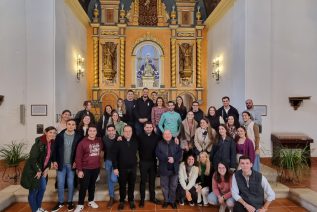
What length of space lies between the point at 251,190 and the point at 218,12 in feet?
24.4

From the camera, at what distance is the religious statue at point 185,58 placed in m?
11.3

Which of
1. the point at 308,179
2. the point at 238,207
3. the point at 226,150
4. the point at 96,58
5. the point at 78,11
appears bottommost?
the point at 308,179

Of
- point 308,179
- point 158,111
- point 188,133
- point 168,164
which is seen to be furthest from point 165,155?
point 308,179

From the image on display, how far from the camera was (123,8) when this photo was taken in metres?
11.3

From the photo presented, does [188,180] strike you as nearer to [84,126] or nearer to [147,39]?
[84,126]

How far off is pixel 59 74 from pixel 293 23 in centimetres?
648

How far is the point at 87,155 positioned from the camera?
14.0 feet

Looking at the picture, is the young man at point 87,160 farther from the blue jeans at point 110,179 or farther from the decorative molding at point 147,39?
the decorative molding at point 147,39

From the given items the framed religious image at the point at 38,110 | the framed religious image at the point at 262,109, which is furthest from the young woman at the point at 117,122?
the framed religious image at the point at 262,109

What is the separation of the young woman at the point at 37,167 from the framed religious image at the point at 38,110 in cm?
283

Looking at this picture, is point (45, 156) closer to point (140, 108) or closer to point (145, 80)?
point (140, 108)

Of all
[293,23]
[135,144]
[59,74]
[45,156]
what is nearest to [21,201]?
[45,156]

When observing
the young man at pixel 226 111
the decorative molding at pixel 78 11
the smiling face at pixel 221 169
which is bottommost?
the smiling face at pixel 221 169

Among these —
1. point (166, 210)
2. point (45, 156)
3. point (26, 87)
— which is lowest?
point (166, 210)
